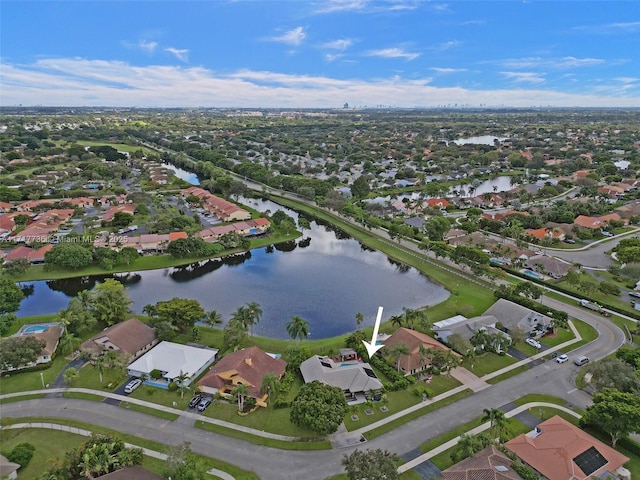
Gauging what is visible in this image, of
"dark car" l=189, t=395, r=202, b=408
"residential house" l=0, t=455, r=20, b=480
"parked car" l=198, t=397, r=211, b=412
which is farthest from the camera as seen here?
"dark car" l=189, t=395, r=202, b=408

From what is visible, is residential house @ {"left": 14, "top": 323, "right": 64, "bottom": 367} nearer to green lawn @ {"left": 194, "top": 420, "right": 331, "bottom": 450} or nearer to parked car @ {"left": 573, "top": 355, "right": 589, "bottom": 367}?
green lawn @ {"left": 194, "top": 420, "right": 331, "bottom": 450}

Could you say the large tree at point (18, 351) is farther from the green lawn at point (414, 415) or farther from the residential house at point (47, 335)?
the green lawn at point (414, 415)

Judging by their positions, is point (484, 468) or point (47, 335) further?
point (47, 335)

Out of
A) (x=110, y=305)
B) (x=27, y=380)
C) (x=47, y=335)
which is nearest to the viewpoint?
(x=27, y=380)

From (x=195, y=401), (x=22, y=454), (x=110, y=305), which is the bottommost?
(x=195, y=401)

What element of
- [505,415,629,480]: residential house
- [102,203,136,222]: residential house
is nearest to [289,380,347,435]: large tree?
[505,415,629,480]: residential house

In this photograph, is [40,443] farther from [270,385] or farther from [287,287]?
[287,287]

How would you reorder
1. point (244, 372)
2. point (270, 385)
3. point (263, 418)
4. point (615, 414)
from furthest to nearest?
1. point (244, 372)
2. point (270, 385)
3. point (263, 418)
4. point (615, 414)

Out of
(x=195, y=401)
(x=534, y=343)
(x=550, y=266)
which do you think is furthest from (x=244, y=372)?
(x=550, y=266)
